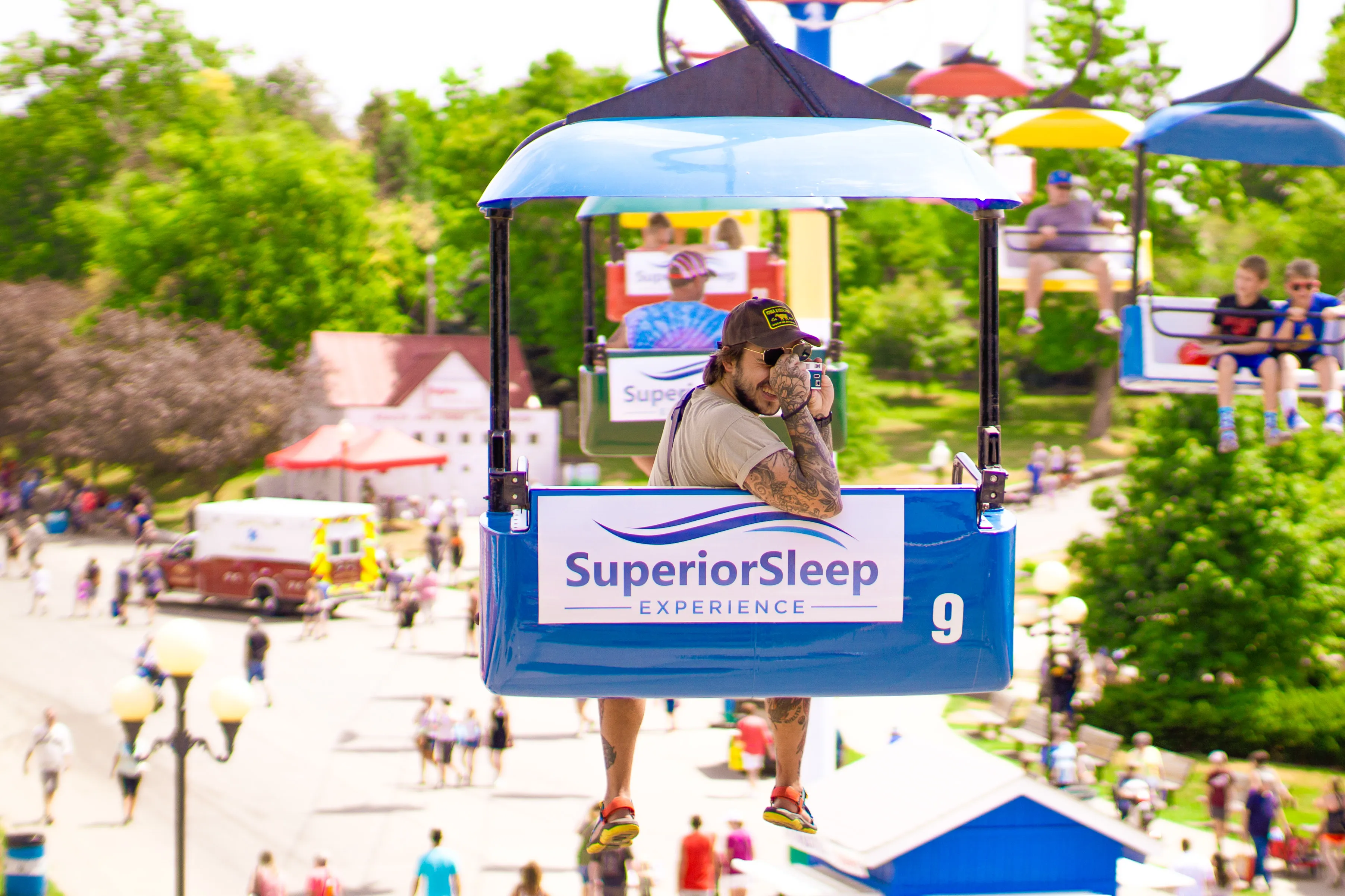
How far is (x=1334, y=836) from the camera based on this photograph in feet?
65.3

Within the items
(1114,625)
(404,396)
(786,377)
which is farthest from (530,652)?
(404,396)

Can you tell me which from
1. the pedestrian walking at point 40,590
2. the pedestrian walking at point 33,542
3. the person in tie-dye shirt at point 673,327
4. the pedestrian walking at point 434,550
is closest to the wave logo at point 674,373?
the person in tie-dye shirt at point 673,327

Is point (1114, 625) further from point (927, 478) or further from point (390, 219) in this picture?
point (390, 219)

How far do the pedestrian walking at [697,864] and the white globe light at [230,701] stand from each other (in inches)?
193

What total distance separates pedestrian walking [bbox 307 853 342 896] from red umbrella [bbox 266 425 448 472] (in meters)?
27.9

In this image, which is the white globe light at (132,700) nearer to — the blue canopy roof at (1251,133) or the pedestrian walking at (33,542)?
the blue canopy roof at (1251,133)

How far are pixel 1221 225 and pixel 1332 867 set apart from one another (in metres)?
45.9

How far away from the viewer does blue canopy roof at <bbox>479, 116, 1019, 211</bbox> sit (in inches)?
205

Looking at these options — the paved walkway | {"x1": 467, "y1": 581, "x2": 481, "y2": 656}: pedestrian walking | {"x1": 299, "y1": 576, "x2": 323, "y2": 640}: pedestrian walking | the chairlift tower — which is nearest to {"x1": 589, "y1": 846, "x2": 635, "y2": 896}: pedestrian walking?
the paved walkway

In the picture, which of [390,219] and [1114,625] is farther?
[390,219]

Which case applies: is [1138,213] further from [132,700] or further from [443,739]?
[443,739]

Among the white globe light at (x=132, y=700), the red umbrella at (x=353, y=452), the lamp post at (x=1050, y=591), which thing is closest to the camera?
the white globe light at (x=132, y=700)

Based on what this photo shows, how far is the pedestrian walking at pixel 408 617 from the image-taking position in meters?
31.8

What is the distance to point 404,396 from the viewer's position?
51.5 m
